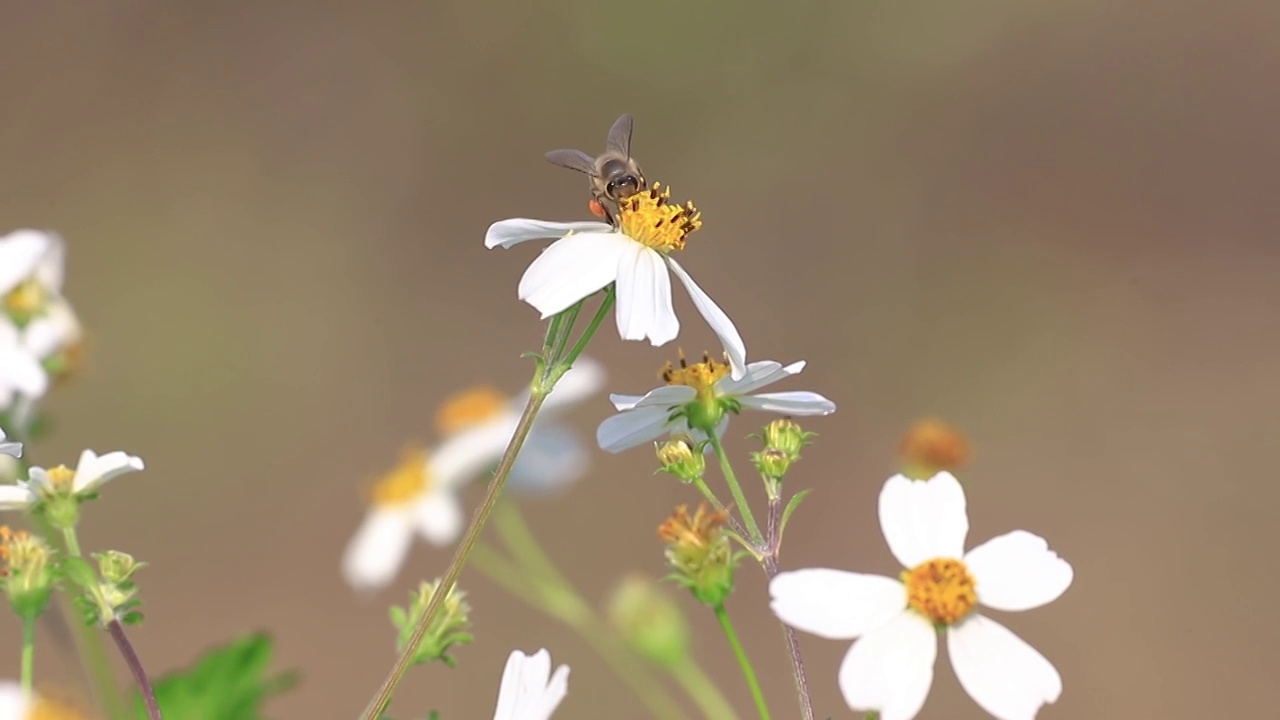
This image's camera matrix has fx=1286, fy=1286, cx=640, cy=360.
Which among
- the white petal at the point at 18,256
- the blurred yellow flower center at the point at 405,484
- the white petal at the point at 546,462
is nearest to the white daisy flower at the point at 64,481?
the white petal at the point at 18,256

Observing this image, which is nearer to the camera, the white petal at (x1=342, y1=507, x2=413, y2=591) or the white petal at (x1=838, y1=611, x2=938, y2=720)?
the white petal at (x1=838, y1=611, x2=938, y2=720)

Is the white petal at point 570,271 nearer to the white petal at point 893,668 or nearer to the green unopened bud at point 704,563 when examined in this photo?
the green unopened bud at point 704,563

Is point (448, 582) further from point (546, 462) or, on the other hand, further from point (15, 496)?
point (546, 462)

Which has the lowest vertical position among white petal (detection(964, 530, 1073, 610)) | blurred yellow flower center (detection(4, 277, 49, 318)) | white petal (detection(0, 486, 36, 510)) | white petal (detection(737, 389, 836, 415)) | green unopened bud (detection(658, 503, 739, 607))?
white petal (detection(0, 486, 36, 510))

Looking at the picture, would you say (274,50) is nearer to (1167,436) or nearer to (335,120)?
(335,120)

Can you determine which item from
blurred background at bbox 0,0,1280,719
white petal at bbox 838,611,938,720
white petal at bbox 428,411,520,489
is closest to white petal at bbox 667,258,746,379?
white petal at bbox 838,611,938,720

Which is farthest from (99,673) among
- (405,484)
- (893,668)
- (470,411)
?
(470,411)

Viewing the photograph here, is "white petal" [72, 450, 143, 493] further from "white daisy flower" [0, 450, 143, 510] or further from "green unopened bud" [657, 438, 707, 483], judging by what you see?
"green unopened bud" [657, 438, 707, 483]
